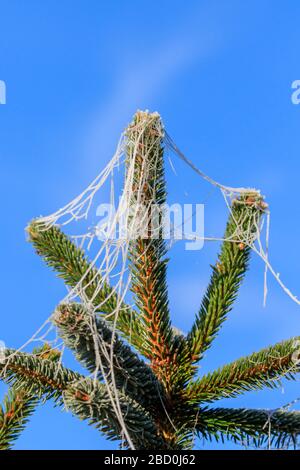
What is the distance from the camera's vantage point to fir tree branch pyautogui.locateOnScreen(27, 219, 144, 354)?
343 cm

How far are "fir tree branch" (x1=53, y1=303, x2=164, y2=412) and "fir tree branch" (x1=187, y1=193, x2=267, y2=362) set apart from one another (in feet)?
0.98

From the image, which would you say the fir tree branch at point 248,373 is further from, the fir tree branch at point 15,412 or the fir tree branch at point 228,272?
the fir tree branch at point 15,412

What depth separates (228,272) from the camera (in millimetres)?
3418

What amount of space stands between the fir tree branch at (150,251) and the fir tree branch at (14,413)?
75cm

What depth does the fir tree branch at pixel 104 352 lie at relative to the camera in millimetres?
2828

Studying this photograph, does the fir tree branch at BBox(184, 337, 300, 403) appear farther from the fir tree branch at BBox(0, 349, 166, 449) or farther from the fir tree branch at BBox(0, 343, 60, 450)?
the fir tree branch at BBox(0, 343, 60, 450)

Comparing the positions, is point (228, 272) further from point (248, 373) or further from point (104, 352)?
point (104, 352)

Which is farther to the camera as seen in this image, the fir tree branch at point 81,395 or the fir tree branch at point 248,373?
the fir tree branch at point 248,373

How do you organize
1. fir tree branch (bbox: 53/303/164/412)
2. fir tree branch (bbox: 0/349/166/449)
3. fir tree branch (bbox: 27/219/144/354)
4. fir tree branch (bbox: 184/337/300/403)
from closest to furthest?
1. fir tree branch (bbox: 0/349/166/449)
2. fir tree branch (bbox: 53/303/164/412)
3. fir tree branch (bbox: 184/337/300/403)
4. fir tree branch (bbox: 27/219/144/354)

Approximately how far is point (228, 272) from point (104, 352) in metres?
0.87

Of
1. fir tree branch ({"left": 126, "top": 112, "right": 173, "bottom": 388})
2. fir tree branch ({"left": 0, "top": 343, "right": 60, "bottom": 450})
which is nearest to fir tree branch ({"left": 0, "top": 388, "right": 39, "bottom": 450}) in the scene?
fir tree branch ({"left": 0, "top": 343, "right": 60, "bottom": 450})

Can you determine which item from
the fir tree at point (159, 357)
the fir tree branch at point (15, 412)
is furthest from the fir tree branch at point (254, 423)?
the fir tree branch at point (15, 412)

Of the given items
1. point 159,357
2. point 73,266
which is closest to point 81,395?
point 159,357
